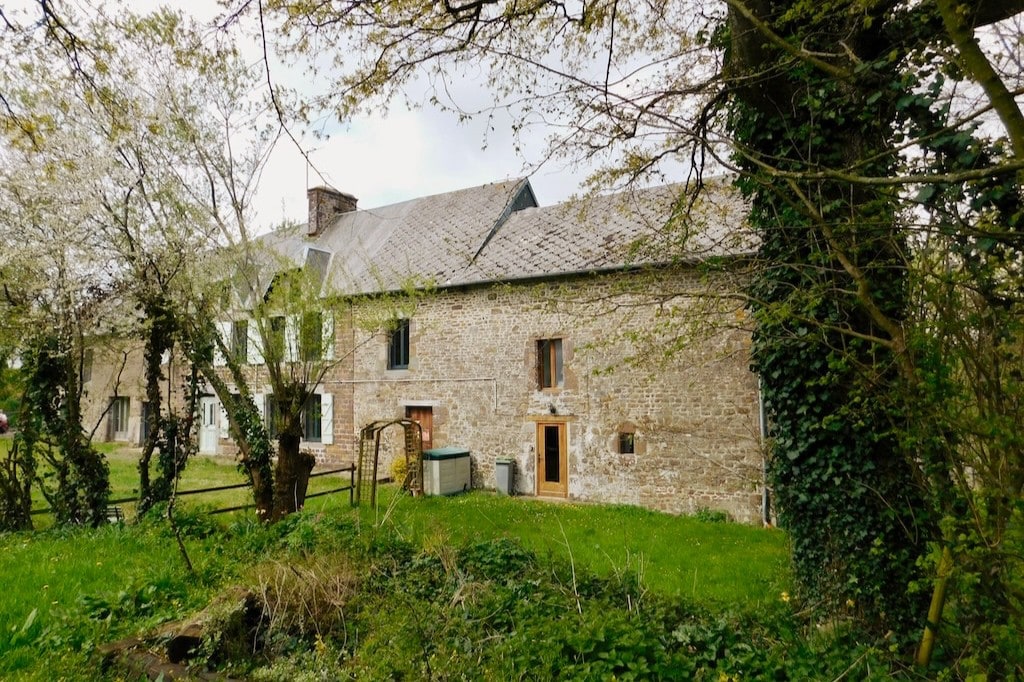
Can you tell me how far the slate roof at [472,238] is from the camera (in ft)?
39.5

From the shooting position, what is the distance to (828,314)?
4645mm

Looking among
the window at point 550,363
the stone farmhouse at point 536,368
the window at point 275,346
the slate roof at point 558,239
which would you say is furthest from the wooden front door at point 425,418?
the window at point 275,346

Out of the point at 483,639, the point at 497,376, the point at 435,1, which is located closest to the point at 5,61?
the point at 435,1

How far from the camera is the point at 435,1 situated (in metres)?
4.79

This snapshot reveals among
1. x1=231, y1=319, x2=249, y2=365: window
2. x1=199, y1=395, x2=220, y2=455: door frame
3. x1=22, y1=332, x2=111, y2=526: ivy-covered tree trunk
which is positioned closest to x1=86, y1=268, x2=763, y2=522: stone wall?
x1=231, y1=319, x2=249, y2=365: window

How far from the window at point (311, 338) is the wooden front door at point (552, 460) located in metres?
5.35

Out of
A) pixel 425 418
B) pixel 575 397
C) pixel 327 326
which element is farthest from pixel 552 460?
pixel 327 326

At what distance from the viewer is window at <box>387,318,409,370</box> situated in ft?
50.5

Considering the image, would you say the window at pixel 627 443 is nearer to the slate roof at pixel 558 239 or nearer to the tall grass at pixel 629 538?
the tall grass at pixel 629 538

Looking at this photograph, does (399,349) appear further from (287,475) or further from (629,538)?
(629,538)

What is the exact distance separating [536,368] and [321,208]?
11254mm

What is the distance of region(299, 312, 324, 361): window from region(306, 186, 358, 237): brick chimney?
10.8 m

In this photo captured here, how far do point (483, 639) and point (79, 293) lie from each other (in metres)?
8.34

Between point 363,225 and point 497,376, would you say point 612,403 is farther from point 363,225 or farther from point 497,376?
point 363,225
